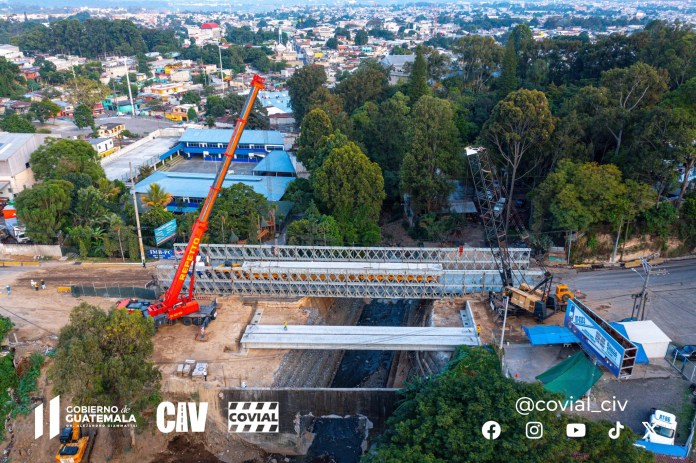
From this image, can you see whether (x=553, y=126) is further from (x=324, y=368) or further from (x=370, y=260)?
(x=324, y=368)

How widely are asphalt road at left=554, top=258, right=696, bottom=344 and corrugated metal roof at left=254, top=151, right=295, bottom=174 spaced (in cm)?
2825

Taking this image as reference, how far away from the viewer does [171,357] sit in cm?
2391

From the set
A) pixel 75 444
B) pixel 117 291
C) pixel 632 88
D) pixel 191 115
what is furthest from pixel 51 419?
pixel 191 115

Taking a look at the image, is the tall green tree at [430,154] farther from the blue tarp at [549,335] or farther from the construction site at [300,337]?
the blue tarp at [549,335]

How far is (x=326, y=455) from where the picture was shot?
2228 cm

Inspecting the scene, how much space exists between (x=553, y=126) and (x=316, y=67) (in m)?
39.6

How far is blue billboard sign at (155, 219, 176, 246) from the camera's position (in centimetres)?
3340

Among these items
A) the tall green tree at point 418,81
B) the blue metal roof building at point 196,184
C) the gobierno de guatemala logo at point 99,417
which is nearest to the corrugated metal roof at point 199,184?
the blue metal roof building at point 196,184

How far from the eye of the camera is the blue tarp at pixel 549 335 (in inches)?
902

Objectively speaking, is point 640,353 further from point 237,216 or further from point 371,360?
point 237,216

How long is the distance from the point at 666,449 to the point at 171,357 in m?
20.5

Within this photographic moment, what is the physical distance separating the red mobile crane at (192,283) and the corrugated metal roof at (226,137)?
33.0 meters

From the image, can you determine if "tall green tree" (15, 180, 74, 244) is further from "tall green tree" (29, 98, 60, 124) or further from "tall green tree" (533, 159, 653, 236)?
"tall green tree" (29, 98, 60, 124)

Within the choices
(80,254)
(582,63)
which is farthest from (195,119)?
(582,63)
